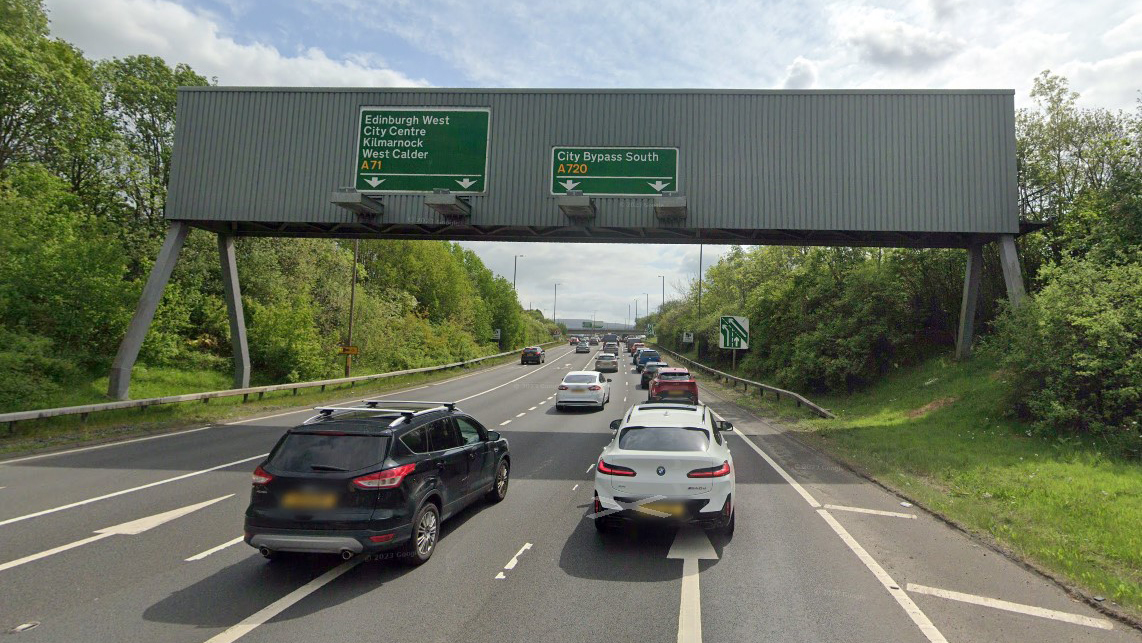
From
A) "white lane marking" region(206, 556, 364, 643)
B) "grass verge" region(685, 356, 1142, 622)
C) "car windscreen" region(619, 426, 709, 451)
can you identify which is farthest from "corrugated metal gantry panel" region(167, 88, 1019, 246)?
"white lane marking" region(206, 556, 364, 643)

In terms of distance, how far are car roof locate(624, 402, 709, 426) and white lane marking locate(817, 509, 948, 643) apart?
213 centimetres

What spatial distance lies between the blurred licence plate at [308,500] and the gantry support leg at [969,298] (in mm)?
20059

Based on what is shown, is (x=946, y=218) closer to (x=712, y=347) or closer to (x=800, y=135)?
(x=800, y=135)

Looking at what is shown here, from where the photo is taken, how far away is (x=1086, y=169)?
22.2 metres

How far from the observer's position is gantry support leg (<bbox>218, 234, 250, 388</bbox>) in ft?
70.2

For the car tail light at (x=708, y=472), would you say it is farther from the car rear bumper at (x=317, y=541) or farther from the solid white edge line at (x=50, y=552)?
the solid white edge line at (x=50, y=552)

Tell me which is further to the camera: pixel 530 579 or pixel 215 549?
pixel 215 549

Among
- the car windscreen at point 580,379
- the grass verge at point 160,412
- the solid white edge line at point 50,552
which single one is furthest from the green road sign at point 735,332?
the solid white edge line at point 50,552

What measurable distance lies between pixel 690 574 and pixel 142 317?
19409 mm

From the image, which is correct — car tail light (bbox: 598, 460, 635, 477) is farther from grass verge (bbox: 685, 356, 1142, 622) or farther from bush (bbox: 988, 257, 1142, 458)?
bush (bbox: 988, 257, 1142, 458)

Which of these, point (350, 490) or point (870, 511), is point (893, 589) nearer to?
point (870, 511)

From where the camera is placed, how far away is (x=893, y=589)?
5945 mm

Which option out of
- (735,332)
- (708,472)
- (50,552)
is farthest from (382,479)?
(735,332)

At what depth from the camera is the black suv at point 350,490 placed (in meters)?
5.98
